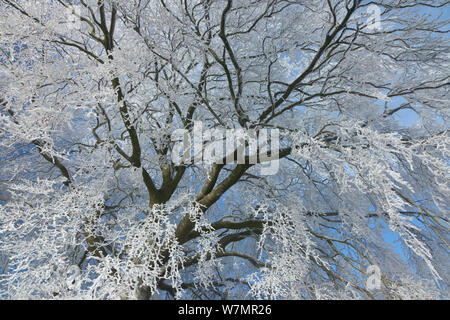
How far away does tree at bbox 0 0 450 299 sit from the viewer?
2.38 m

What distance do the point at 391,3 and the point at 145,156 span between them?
138 inches

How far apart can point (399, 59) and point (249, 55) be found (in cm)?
190

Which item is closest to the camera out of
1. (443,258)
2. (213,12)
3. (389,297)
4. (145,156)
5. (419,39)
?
(389,297)

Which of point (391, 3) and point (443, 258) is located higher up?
point (391, 3)

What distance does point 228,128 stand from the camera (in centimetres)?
331

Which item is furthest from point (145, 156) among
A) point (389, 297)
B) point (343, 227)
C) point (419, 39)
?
point (419, 39)

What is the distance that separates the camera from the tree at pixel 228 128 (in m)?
2.38

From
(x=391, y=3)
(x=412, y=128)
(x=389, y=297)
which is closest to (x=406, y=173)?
(x=412, y=128)

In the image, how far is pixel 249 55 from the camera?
3.96m
